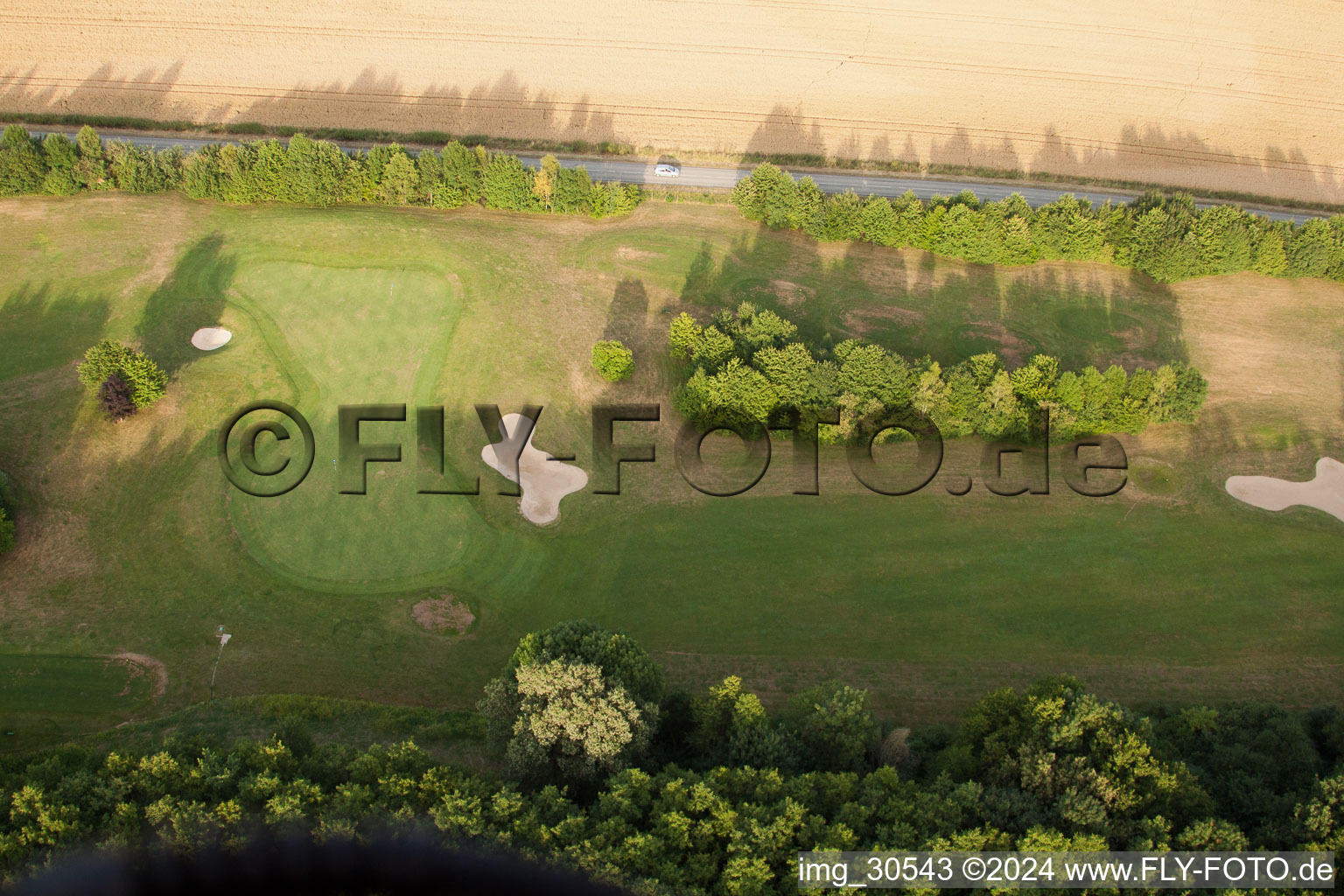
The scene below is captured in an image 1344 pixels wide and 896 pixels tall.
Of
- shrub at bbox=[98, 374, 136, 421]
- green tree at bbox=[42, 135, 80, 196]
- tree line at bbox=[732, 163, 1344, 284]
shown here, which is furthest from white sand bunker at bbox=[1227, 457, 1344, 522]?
green tree at bbox=[42, 135, 80, 196]

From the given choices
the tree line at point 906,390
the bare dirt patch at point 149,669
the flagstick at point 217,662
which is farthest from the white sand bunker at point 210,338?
the tree line at point 906,390

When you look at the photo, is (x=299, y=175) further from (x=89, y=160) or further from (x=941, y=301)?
(x=941, y=301)

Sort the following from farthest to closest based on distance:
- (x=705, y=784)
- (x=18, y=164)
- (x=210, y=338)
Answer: (x=18, y=164), (x=210, y=338), (x=705, y=784)

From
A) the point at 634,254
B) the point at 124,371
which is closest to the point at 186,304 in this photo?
A: the point at 124,371

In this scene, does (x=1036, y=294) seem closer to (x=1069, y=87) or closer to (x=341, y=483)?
(x=1069, y=87)

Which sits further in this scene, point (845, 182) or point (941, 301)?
point (845, 182)

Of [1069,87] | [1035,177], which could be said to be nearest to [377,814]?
[1035,177]

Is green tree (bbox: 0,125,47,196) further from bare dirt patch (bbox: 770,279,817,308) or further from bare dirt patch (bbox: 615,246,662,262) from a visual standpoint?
bare dirt patch (bbox: 770,279,817,308)

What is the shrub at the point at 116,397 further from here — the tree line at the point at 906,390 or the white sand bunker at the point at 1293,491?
the white sand bunker at the point at 1293,491
